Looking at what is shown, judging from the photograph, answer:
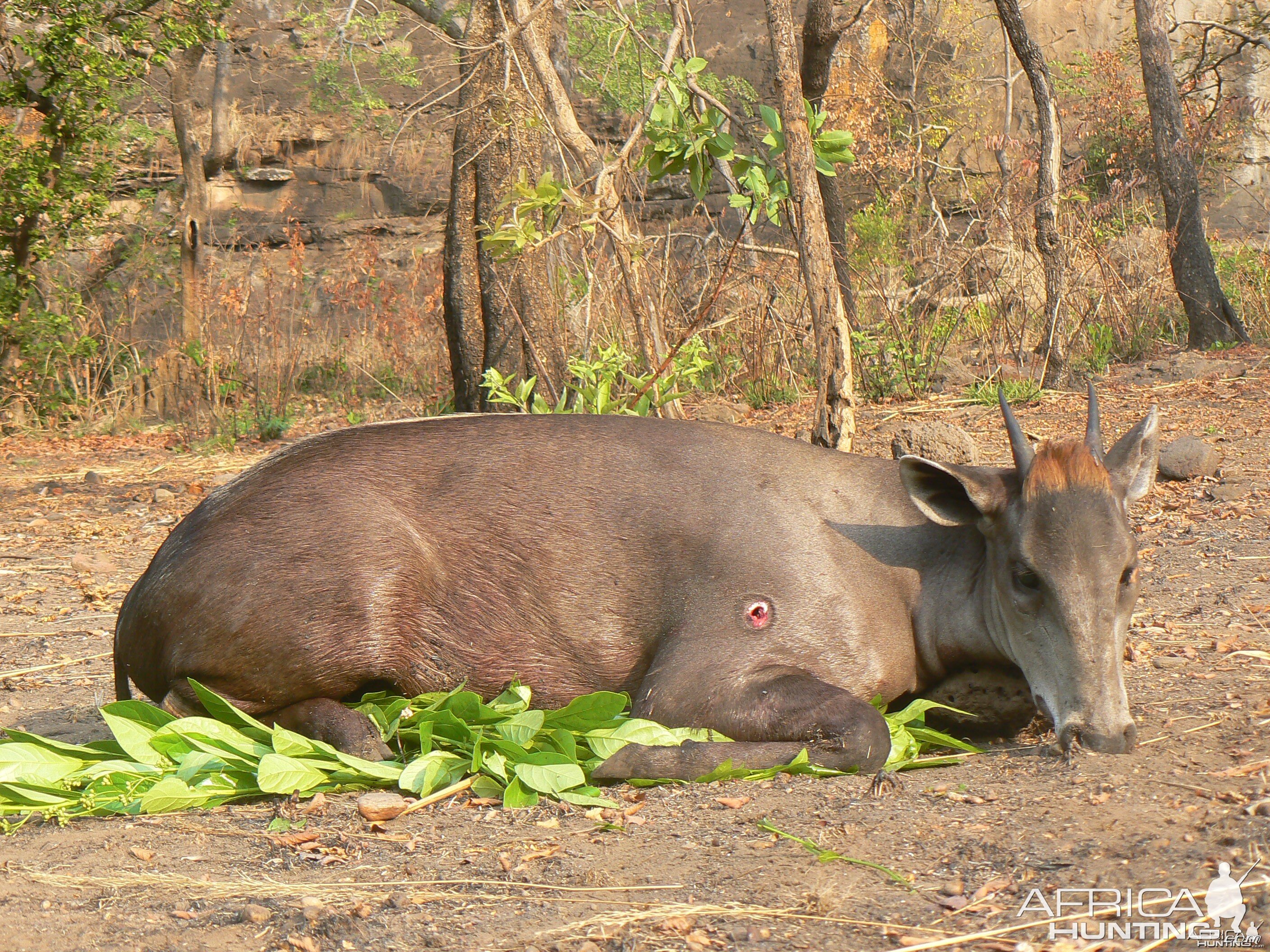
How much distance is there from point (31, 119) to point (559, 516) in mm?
18079

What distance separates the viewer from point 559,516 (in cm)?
414

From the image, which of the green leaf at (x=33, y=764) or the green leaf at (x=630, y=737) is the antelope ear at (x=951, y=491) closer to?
the green leaf at (x=630, y=737)

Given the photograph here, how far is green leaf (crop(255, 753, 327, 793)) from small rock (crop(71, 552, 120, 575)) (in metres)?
3.83

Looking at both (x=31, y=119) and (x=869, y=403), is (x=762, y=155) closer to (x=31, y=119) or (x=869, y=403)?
(x=869, y=403)

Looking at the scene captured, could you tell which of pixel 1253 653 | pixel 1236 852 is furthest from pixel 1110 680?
pixel 1253 653

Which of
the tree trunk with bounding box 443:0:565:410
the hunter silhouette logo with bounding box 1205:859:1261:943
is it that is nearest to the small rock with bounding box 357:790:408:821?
the hunter silhouette logo with bounding box 1205:859:1261:943

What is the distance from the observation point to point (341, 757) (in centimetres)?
357

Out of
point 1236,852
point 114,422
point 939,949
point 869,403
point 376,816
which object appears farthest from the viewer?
point 114,422

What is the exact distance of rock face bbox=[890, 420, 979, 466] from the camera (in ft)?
22.1

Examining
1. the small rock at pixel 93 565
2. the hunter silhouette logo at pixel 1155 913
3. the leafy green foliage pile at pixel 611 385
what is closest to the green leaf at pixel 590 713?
the hunter silhouette logo at pixel 1155 913

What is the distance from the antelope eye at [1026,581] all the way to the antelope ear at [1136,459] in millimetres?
398

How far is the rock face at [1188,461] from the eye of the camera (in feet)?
23.0

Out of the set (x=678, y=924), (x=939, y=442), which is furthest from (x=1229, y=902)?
(x=939, y=442)

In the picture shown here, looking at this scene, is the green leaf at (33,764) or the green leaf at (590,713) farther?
the green leaf at (590,713)
